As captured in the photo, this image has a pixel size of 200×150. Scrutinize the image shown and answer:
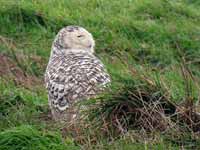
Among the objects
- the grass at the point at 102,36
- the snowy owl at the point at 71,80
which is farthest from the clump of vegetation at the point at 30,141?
the grass at the point at 102,36

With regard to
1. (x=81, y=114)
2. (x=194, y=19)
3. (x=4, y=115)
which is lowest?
(x=194, y=19)

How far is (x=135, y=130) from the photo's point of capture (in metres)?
6.19

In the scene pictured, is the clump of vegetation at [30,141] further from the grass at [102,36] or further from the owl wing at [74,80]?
the grass at [102,36]

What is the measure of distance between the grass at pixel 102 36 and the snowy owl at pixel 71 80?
0.32m

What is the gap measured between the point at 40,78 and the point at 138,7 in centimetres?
290

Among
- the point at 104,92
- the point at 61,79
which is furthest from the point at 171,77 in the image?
the point at 104,92

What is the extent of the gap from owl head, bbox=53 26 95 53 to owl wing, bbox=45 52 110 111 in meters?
0.72

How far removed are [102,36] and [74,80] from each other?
3.83m

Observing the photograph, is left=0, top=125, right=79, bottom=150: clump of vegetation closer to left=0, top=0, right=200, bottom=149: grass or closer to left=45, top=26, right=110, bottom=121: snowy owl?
left=45, top=26, right=110, bottom=121: snowy owl

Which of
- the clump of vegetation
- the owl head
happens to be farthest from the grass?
the clump of vegetation

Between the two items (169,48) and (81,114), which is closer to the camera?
(81,114)

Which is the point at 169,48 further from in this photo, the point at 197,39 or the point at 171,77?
the point at 171,77

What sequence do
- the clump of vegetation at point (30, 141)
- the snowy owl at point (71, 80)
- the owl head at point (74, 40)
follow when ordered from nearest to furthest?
the clump of vegetation at point (30, 141) < the snowy owl at point (71, 80) < the owl head at point (74, 40)

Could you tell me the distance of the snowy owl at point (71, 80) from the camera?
271 inches
